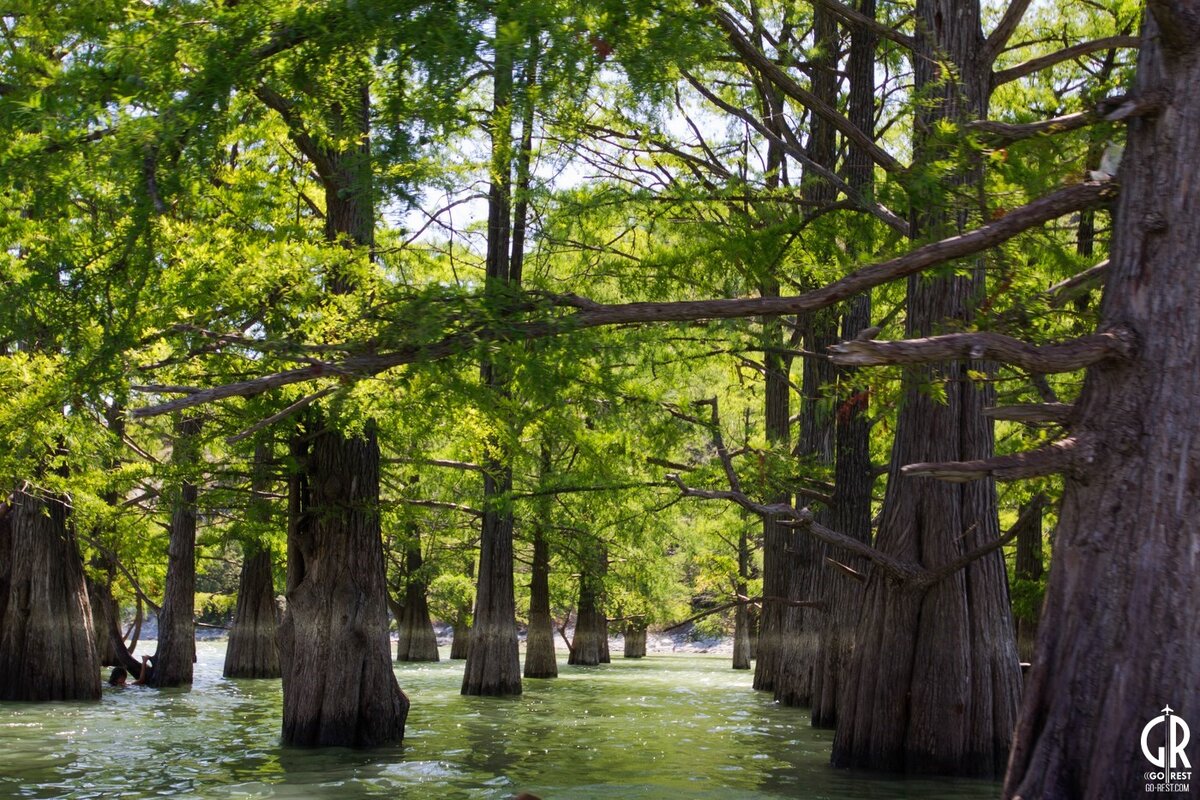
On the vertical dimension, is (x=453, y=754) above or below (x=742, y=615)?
below

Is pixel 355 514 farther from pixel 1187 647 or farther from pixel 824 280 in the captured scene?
pixel 1187 647

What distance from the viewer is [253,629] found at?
2886 centimetres

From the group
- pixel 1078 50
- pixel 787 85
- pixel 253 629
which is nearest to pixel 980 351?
pixel 787 85

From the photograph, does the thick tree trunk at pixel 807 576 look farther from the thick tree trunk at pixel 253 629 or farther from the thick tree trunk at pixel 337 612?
the thick tree trunk at pixel 253 629

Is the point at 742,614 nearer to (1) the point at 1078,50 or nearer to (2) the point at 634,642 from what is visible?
(2) the point at 634,642

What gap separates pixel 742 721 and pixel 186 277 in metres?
10.5

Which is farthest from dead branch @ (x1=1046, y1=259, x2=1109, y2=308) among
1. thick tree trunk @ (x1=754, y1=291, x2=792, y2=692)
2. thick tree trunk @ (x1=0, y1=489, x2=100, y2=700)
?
thick tree trunk @ (x1=0, y1=489, x2=100, y2=700)

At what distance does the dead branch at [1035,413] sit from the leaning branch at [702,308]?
103cm

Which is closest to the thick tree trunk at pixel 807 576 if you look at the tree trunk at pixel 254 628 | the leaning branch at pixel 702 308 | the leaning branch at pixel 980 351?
the leaning branch at pixel 702 308

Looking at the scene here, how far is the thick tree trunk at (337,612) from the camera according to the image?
Answer: 13.6m

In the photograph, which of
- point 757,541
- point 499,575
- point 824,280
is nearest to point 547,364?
point 824,280

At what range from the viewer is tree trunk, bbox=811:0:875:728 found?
15961 millimetres

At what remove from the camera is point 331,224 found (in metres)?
14.4

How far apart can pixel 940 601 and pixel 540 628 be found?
19.6 meters
